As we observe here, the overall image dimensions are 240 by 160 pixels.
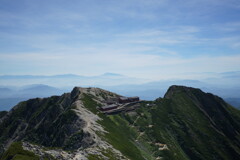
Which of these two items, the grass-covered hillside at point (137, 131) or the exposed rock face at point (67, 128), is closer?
the exposed rock face at point (67, 128)

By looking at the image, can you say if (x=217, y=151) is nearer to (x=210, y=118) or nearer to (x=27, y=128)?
(x=210, y=118)

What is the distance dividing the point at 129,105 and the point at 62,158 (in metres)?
105

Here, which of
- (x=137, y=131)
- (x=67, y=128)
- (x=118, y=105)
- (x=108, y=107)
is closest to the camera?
(x=67, y=128)

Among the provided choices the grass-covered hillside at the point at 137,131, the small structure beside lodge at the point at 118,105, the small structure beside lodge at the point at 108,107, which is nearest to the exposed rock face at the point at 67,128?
the grass-covered hillside at the point at 137,131

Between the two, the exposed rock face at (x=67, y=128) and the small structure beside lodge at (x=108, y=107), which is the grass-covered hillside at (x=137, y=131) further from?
the small structure beside lodge at (x=108, y=107)

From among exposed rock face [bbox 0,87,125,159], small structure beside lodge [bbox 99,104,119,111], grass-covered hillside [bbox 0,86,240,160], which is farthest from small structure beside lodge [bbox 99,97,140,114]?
exposed rock face [bbox 0,87,125,159]

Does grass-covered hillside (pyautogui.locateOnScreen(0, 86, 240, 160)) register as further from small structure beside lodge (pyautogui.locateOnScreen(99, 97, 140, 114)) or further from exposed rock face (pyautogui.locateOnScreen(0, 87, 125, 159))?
small structure beside lodge (pyautogui.locateOnScreen(99, 97, 140, 114))

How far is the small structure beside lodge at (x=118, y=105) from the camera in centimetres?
14912

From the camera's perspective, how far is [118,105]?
16262 cm

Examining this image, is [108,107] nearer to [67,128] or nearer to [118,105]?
[118,105]

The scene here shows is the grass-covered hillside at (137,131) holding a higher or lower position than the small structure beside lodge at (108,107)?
lower

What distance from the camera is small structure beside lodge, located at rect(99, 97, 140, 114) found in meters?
149

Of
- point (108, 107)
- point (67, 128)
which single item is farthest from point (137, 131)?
point (67, 128)

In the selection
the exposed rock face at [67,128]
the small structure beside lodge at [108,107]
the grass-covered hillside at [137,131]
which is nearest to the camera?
the exposed rock face at [67,128]
